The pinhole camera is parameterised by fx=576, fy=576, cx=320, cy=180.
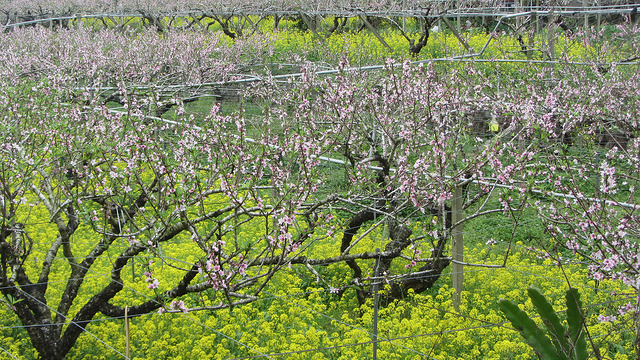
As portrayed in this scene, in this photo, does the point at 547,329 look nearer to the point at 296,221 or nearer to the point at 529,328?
the point at 529,328

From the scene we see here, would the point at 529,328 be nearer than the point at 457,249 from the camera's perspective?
Yes

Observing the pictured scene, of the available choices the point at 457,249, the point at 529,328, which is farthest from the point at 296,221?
the point at 457,249

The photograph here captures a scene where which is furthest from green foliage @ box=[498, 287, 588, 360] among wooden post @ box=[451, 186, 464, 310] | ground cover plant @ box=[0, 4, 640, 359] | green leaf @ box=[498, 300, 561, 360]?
wooden post @ box=[451, 186, 464, 310]

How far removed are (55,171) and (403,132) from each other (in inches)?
119

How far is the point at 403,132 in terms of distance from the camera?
184 inches

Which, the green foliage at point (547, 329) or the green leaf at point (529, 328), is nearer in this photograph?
the green foliage at point (547, 329)

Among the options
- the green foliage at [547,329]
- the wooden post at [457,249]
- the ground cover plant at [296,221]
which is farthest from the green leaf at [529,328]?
the wooden post at [457,249]

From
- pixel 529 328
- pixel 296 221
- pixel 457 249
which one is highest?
pixel 296 221

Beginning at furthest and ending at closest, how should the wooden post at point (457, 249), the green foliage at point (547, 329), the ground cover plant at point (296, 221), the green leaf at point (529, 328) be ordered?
the wooden post at point (457, 249)
the ground cover plant at point (296, 221)
the green leaf at point (529, 328)
the green foliage at point (547, 329)

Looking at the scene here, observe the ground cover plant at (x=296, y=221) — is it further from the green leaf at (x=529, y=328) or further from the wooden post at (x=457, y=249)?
the green leaf at (x=529, y=328)

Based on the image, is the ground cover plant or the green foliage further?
the ground cover plant

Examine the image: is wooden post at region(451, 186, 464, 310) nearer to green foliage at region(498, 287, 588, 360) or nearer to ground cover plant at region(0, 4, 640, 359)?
ground cover plant at region(0, 4, 640, 359)

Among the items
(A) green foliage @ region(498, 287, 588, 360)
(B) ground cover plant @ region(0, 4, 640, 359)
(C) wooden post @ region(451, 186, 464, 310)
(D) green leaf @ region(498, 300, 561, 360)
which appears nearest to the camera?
(A) green foliage @ region(498, 287, 588, 360)

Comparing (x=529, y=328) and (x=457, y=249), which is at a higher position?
(x=529, y=328)
